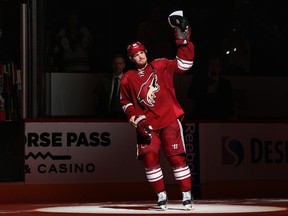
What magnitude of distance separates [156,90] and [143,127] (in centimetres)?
45

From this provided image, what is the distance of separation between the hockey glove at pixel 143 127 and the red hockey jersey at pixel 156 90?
0.10 meters

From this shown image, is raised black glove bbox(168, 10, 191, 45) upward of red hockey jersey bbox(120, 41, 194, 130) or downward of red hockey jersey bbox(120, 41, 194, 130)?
upward

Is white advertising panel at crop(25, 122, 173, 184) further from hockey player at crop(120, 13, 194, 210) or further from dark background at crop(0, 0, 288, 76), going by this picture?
hockey player at crop(120, 13, 194, 210)

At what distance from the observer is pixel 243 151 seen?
14.5m

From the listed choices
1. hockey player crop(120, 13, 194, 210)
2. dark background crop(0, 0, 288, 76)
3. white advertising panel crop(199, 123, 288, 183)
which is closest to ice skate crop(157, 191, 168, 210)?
hockey player crop(120, 13, 194, 210)

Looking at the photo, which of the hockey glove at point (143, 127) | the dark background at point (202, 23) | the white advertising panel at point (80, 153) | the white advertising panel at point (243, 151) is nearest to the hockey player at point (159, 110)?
the hockey glove at point (143, 127)

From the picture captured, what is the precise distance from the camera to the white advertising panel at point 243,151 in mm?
14305

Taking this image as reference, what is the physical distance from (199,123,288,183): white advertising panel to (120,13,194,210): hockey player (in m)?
3.24

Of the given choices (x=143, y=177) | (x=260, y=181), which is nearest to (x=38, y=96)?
(x=143, y=177)

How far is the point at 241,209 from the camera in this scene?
11008 mm

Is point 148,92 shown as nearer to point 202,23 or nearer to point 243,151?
point 243,151

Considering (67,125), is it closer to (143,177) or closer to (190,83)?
(143,177)

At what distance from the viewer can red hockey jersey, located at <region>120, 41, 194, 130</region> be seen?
1096 cm

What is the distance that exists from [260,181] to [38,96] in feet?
11.1
